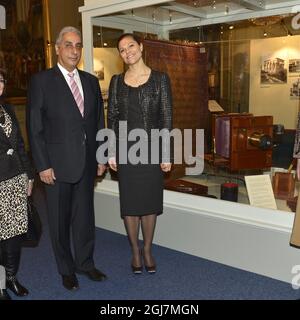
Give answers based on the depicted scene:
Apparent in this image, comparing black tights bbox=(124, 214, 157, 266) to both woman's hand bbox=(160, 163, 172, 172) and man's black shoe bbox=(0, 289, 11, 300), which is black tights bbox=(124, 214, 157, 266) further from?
man's black shoe bbox=(0, 289, 11, 300)

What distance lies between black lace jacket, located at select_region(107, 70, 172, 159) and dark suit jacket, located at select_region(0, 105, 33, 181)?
0.75 meters

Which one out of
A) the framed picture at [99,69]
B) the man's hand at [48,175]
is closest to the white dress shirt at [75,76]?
the man's hand at [48,175]

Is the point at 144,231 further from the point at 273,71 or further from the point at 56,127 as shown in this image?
the point at 273,71

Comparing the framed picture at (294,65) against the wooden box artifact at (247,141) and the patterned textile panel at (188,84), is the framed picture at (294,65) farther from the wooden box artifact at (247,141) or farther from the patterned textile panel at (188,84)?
the patterned textile panel at (188,84)

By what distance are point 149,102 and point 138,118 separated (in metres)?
0.15

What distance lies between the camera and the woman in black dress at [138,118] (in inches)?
122

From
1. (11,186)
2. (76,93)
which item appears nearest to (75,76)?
(76,93)

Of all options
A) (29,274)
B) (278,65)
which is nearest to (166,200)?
(29,274)

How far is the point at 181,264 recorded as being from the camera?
3.58 m

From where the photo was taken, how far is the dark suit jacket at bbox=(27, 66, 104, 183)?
284 cm

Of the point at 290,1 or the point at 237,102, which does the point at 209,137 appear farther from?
the point at 290,1

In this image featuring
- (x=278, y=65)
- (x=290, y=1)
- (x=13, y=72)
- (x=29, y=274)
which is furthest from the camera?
(x=13, y=72)

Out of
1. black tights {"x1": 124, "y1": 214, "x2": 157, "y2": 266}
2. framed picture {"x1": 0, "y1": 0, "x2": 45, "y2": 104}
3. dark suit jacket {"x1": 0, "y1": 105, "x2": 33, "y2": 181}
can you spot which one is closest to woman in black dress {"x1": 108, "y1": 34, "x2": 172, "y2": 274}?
→ black tights {"x1": 124, "y1": 214, "x2": 157, "y2": 266}
